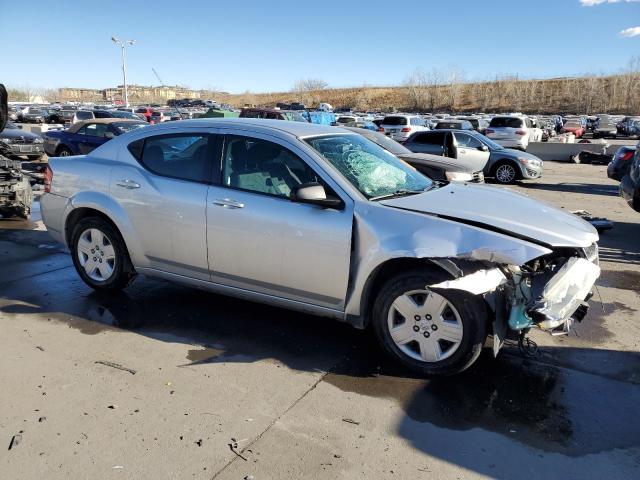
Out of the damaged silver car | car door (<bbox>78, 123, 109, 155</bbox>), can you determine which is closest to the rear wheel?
car door (<bbox>78, 123, 109, 155</bbox>)

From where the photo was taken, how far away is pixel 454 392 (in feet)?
11.6

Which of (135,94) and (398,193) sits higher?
(135,94)

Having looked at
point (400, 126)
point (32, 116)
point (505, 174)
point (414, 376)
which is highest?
point (32, 116)

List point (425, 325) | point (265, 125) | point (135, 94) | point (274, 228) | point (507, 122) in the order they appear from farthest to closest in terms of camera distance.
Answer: point (135, 94) → point (507, 122) → point (265, 125) → point (274, 228) → point (425, 325)

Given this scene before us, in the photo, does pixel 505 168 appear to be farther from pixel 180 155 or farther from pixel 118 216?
pixel 118 216

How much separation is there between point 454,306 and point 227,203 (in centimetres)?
194

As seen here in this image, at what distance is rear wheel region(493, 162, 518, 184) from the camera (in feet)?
50.1

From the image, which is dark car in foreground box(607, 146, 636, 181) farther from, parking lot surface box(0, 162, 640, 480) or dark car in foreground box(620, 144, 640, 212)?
parking lot surface box(0, 162, 640, 480)

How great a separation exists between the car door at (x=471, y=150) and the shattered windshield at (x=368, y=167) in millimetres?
10478

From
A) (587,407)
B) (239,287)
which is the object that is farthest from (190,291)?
(587,407)

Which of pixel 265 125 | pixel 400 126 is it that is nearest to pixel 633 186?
pixel 265 125

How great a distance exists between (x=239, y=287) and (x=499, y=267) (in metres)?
2.06

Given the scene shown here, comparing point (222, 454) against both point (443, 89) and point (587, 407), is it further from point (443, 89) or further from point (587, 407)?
point (443, 89)

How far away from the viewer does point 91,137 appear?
14633 mm
